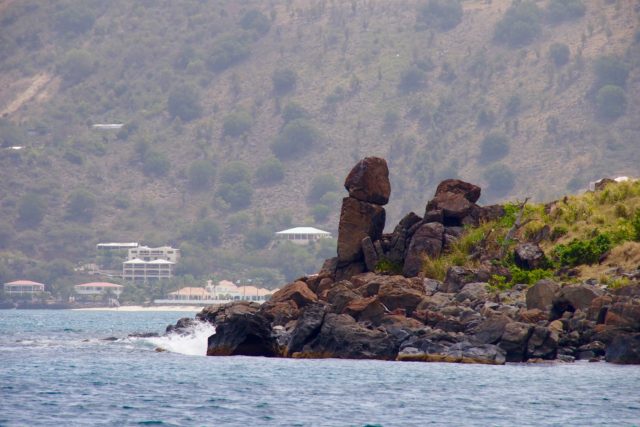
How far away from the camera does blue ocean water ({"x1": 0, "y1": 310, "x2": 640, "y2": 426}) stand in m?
41.0

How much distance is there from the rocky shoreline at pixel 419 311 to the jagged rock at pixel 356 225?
2.0 inches

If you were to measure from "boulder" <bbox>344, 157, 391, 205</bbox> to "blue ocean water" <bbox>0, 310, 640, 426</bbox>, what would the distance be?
1667cm

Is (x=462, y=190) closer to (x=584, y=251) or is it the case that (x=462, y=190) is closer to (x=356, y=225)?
(x=356, y=225)

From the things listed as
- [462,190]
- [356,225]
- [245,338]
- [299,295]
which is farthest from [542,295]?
[462,190]

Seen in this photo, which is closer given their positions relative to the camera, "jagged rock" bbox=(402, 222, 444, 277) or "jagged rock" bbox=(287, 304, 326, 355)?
"jagged rock" bbox=(287, 304, 326, 355)

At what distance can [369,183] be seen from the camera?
246 ft

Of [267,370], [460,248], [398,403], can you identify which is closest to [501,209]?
[460,248]

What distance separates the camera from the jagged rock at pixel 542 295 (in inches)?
2406

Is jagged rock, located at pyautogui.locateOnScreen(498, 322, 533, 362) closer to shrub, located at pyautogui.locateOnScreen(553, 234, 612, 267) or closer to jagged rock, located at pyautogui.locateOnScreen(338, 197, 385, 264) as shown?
shrub, located at pyautogui.locateOnScreen(553, 234, 612, 267)

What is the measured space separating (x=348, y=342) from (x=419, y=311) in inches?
180

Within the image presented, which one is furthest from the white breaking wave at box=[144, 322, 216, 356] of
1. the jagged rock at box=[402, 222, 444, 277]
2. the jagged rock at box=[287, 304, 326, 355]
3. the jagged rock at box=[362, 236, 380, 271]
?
the jagged rock at box=[402, 222, 444, 277]

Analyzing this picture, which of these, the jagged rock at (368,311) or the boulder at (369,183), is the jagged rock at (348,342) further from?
the boulder at (369,183)

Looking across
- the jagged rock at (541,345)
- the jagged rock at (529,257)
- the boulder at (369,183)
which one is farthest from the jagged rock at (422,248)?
the jagged rock at (541,345)

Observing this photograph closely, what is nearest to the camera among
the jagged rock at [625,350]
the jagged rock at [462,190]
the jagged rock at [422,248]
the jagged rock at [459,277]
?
the jagged rock at [625,350]
